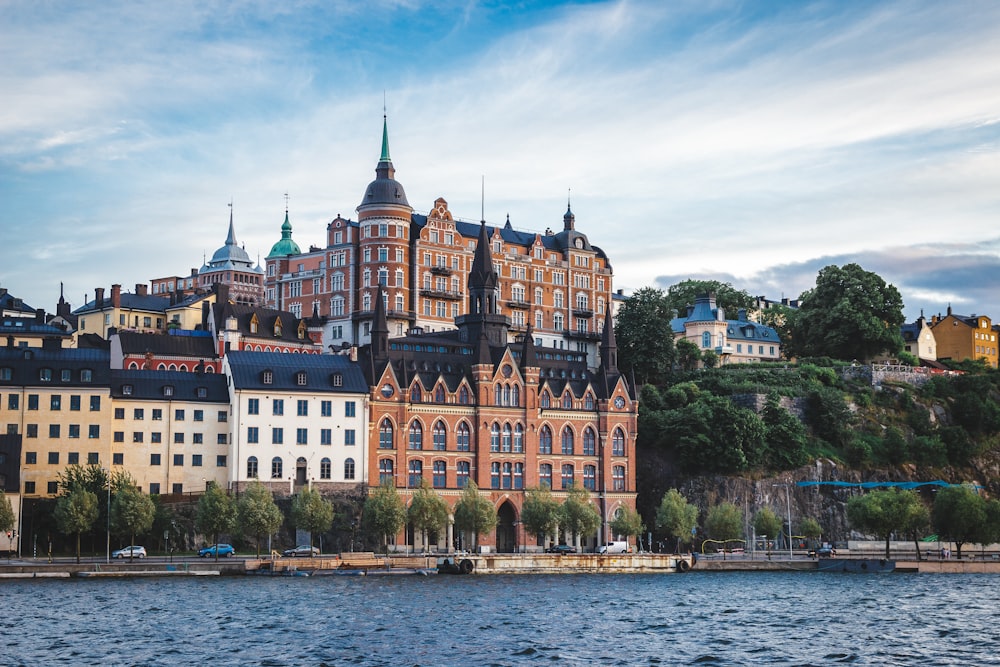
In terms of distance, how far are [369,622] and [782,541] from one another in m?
65.5

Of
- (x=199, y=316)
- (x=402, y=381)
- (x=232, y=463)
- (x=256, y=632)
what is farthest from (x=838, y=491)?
(x=256, y=632)

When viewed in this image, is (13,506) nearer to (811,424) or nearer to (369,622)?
(369,622)

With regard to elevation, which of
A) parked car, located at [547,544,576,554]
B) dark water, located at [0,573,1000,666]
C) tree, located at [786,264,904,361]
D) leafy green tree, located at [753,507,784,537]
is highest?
tree, located at [786,264,904,361]

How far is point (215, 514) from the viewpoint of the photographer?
332 ft

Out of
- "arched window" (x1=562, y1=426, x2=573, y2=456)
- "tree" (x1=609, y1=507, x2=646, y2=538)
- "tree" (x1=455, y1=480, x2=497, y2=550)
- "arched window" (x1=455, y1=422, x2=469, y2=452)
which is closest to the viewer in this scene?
"tree" (x1=455, y1=480, x2=497, y2=550)

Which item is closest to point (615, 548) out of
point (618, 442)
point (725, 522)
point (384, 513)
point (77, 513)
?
point (725, 522)

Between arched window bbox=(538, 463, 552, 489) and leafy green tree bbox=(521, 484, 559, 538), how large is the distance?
1060cm

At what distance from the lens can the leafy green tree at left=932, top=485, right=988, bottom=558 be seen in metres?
120

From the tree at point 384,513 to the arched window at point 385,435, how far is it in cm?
1118

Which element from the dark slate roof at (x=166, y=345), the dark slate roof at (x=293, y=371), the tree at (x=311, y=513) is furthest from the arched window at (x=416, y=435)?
the dark slate roof at (x=166, y=345)

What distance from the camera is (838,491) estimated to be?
136625 millimetres

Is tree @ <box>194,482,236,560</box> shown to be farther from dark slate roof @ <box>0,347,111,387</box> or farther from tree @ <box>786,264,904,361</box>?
tree @ <box>786,264,904,361</box>

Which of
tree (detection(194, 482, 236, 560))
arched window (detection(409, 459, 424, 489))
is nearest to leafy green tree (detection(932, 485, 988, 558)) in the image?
arched window (detection(409, 459, 424, 489))

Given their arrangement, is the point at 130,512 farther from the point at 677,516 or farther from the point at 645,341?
the point at 645,341
